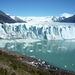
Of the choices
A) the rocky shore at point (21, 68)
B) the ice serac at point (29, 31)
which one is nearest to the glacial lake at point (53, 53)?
the ice serac at point (29, 31)

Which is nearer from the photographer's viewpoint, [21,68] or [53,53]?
[21,68]

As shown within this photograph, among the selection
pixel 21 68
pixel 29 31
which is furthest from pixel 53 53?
pixel 21 68

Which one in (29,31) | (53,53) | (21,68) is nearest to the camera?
(21,68)

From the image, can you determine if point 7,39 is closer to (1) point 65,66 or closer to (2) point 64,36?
(2) point 64,36

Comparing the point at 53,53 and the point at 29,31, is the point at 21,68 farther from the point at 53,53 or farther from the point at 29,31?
the point at 29,31

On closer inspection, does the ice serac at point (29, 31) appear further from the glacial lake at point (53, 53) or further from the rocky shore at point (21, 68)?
the rocky shore at point (21, 68)

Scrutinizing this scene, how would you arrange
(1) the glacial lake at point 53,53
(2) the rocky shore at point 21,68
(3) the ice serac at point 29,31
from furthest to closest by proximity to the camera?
(3) the ice serac at point 29,31
(1) the glacial lake at point 53,53
(2) the rocky shore at point 21,68

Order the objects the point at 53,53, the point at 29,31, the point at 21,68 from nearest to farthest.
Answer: the point at 21,68, the point at 53,53, the point at 29,31

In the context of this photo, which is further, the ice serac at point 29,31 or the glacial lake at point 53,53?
the ice serac at point 29,31

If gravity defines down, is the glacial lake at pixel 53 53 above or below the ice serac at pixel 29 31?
below

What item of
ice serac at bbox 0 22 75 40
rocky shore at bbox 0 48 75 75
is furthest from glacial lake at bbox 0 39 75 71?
rocky shore at bbox 0 48 75 75

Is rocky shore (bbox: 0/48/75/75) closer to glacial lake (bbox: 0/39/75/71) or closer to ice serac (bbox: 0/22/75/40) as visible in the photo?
glacial lake (bbox: 0/39/75/71)

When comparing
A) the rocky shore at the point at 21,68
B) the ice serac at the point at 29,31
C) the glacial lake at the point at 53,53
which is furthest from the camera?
the ice serac at the point at 29,31
